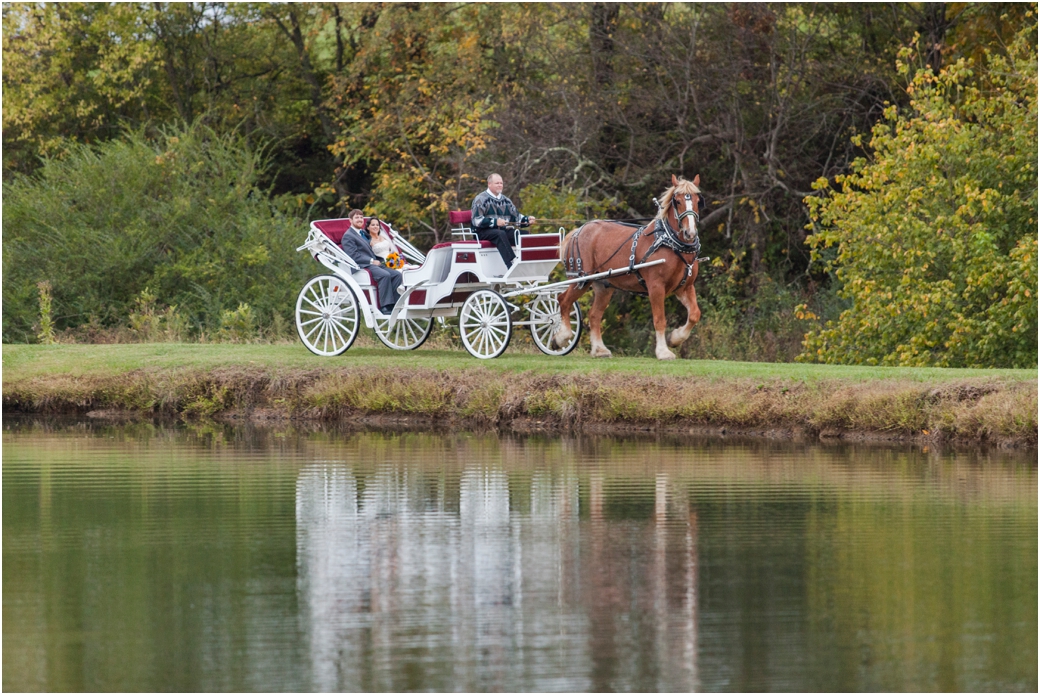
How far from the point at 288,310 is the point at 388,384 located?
10.1 metres

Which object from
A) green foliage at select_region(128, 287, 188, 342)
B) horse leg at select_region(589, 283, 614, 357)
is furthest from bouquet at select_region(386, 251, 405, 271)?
green foliage at select_region(128, 287, 188, 342)

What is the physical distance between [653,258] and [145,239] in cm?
1267

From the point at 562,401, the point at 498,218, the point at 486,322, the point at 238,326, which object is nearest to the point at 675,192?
the point at 498,218

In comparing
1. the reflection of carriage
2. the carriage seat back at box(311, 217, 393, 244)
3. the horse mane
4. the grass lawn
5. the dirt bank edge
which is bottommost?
the dirt bank edge

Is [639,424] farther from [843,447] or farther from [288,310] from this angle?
[288,310]

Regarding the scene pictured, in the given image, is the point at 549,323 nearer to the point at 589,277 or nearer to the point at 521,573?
the point at 589,277

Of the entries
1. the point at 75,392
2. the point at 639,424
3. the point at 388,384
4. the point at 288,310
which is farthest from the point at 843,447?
the point at 288,310

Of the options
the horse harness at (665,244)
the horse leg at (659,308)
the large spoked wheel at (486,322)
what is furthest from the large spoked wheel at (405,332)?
the horse leg at (659,308)

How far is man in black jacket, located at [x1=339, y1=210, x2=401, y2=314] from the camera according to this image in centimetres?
1889

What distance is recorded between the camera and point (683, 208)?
1823cm

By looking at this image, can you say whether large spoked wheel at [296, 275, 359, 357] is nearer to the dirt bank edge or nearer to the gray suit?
the gray suit

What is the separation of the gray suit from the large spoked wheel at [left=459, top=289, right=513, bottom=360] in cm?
92

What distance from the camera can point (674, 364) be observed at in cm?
1767

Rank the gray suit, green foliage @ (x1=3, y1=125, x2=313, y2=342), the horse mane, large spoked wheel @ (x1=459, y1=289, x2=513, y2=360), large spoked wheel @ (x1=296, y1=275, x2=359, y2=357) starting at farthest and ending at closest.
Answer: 1. green foliage @ (x1=3, y1=125, x2=313, y2=342)
2. large spoked wheel @ (x1=296, y1=275, x2=359, y2=357)
3. the gray suit
4. large spoked wheel @ (x1=459, y1=289, x2=513, y2=360)
5. the horse mane
